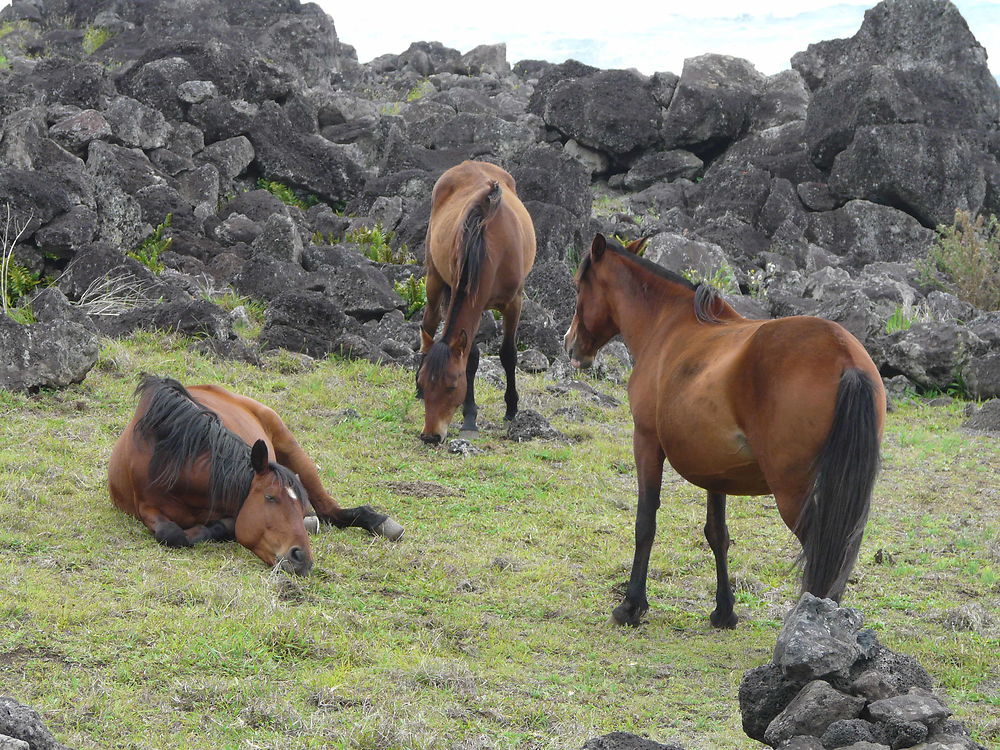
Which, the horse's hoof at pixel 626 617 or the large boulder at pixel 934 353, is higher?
the large boulder at pixel 934 353

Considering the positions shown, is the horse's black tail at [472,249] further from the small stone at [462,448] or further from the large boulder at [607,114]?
the large boulder at [607,114]

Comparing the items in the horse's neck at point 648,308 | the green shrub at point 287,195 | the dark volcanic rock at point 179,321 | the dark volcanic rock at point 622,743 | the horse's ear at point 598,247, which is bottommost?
the dark volcanic rock at point 179,321

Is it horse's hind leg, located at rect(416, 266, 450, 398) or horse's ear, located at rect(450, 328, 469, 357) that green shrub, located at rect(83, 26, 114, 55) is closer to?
horse's hind leg, located at rect(416, 266, 450, 398)

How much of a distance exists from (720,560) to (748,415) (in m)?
1.34

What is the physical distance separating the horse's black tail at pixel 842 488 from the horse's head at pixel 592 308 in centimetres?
247

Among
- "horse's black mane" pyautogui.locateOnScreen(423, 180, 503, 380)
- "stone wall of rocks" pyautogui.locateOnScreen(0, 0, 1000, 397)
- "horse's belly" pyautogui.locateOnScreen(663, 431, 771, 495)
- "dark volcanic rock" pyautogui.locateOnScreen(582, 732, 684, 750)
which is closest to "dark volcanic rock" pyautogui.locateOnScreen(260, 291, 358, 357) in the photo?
"stone wall of rocks" pyautogui.locateOnScreen(0, 0, 1000, 397)

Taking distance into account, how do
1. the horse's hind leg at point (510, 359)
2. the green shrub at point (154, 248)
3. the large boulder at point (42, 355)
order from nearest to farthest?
the large boulder at point (42, 355) → the horse's hind leg at point (510, 359) → the green shrub at point (154, 248)

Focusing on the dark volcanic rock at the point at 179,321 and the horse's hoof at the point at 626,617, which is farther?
the dark volcanic rock at the point at 179,321

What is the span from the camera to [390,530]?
27.5 feet

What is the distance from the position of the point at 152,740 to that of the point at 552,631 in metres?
2.63

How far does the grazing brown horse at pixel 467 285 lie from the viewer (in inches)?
439

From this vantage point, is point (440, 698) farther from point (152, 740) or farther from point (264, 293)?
point (264, 293)

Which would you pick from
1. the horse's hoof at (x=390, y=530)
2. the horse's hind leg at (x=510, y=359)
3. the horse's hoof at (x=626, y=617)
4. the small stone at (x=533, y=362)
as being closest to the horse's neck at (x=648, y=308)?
the horse's hoof at (x=626, y=617)

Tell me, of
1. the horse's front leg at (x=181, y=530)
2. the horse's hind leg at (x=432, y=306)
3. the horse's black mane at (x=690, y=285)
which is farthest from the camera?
the horse's hind leg at (x=432, y=306)
